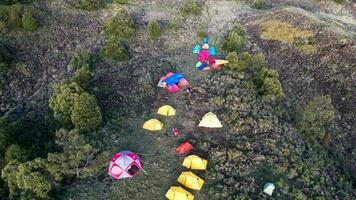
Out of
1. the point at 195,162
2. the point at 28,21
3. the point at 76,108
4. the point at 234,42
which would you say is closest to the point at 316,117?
the point at 195,162

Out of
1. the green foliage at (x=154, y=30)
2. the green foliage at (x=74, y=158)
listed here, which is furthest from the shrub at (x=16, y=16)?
the green foliage at (x=74, y=158)

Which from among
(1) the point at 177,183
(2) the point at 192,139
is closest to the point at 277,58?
(2) the point at 192,139

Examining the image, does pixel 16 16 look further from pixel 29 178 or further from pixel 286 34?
pixel 286 34

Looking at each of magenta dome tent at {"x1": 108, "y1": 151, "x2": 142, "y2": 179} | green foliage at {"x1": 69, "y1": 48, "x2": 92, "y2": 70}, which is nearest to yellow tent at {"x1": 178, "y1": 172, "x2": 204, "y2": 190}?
magenta dome tent at {"x1": 108, "y1": 151, "x2": 142, "y2": 179}

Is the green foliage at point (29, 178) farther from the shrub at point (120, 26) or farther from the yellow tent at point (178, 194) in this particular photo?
the shrub at point (120, 26)

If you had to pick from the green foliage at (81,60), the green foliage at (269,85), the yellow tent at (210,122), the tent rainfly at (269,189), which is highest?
the green foliage at (269,85)

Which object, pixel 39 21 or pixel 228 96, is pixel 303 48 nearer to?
pixel 228 96

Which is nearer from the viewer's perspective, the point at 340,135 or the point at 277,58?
the point at 340,135

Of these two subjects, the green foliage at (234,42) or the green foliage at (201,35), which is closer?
the green foliage at (234,42)
